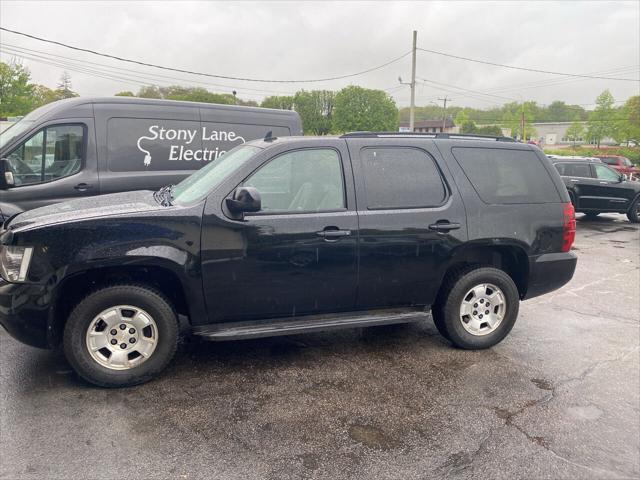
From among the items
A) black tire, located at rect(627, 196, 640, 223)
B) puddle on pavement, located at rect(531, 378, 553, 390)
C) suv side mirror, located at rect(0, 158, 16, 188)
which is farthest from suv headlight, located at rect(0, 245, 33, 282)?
black tire, located at rect(627, 196, 640, 223)

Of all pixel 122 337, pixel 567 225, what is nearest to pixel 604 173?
pixel 567 225

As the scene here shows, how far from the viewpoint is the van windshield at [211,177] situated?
12.5 ft

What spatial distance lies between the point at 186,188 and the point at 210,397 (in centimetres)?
178

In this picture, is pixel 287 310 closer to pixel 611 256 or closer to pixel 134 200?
pixel 134 200

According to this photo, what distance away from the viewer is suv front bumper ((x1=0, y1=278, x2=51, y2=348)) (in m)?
3.33

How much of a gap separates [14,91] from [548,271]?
46.9 meters

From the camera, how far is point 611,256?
919 centimetres

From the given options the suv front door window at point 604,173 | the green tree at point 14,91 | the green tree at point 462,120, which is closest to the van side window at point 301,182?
the suv front door window at point 604,173

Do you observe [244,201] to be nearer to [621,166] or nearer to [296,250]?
[296,250]

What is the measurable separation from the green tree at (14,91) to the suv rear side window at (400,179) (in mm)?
43828

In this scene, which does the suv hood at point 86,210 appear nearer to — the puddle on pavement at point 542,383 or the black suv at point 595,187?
the puddle on pavement at point 542,383

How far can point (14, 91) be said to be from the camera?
40.2 meters

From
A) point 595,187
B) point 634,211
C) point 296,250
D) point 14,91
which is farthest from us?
point 14,91

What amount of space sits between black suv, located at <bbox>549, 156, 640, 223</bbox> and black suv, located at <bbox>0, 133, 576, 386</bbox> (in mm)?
9939
